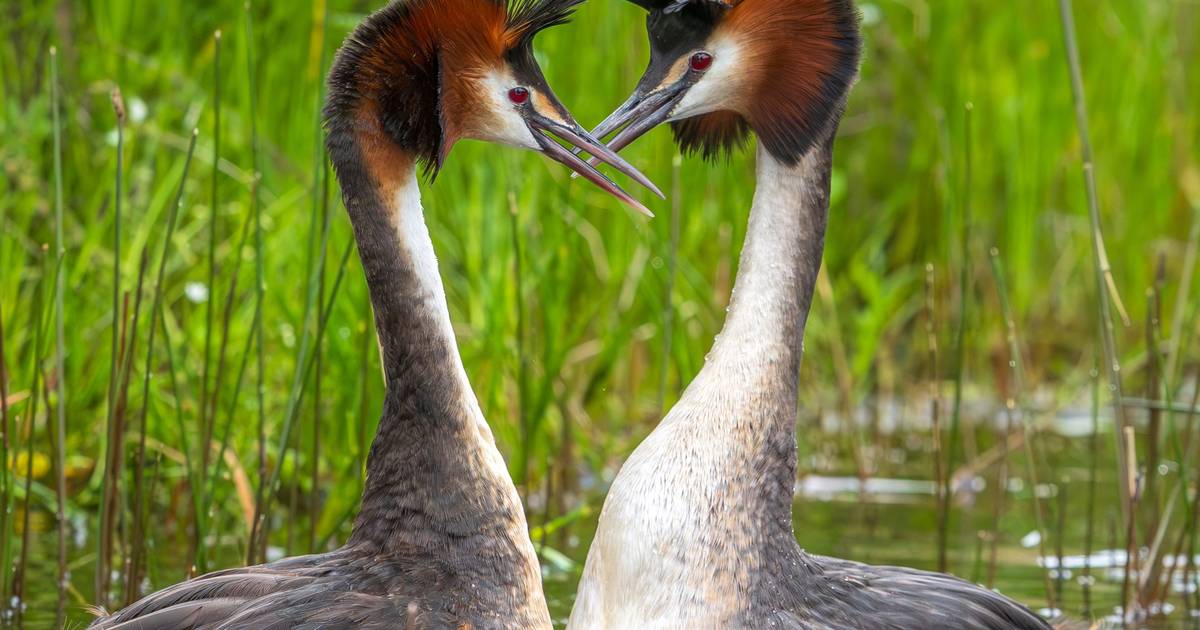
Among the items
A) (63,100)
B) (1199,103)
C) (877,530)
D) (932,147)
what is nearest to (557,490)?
(877,530)

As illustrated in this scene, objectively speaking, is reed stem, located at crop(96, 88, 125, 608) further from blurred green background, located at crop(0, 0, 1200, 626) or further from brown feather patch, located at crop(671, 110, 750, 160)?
brown feather patch, located at crop(671, 110, 750, 160)

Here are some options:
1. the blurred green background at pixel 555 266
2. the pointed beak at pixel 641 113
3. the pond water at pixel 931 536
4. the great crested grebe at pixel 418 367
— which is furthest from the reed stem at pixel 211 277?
the pointed beak at pixel 641 113

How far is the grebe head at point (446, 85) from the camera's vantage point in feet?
14.0

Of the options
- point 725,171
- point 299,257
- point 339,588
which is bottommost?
point 339,588

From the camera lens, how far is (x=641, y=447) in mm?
4570

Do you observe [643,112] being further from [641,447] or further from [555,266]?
[555,266]

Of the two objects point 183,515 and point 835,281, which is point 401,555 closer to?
point 183,515

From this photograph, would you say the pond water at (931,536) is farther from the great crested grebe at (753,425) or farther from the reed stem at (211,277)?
the great crested grebe at (753,425)

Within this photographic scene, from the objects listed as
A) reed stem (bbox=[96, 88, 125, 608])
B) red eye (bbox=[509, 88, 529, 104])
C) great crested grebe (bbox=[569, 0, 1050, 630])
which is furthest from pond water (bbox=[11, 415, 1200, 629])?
red eye (bbox=[509, 88, 529, 104])

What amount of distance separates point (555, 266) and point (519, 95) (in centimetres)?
216

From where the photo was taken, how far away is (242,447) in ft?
20.0

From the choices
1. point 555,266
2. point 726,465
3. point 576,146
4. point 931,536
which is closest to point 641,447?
point 726,465

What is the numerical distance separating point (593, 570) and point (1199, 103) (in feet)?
22.1

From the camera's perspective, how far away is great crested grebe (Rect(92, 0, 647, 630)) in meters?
4.21
